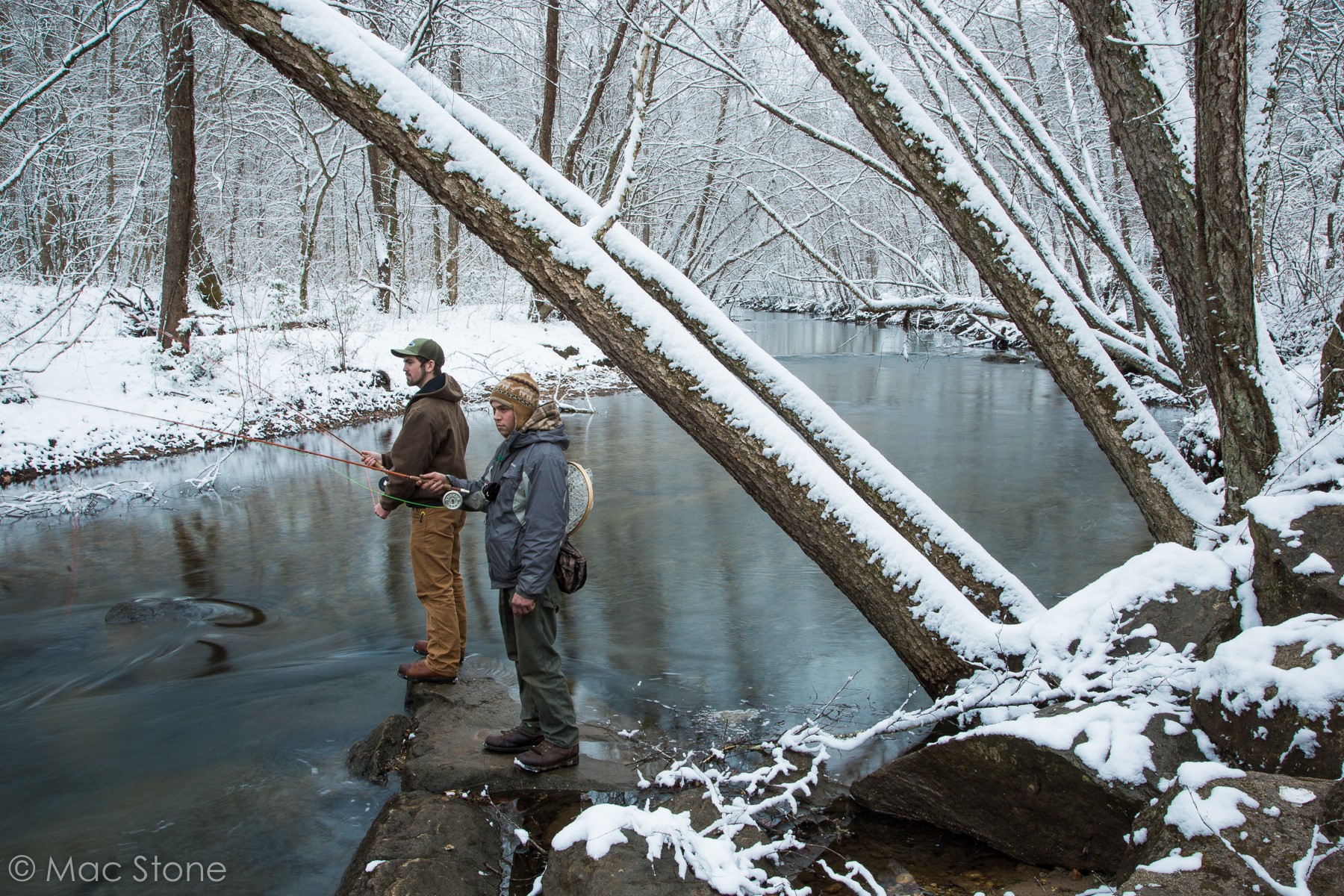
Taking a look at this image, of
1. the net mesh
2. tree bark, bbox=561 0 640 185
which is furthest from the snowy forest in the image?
tree bark, bbox=561 0 640 185

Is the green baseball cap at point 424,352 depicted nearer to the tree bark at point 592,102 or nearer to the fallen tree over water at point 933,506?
the fallen tree over water at point 933,506

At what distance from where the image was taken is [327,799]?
13.4 ft

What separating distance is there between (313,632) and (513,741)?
111 inches

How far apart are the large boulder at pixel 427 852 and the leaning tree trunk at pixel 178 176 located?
11475 mm

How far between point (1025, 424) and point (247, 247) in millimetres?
20427

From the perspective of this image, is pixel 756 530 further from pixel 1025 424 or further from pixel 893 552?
pixel 1025 424

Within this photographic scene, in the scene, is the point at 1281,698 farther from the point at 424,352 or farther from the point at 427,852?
the point at 424,352

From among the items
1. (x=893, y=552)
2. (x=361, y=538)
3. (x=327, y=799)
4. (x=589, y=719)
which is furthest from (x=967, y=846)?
(x=361, y=538)

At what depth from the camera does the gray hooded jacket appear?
12.7 feet

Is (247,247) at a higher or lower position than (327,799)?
higher

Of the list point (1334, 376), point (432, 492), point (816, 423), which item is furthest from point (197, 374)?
point (1334, 376)

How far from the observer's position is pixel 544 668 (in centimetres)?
406

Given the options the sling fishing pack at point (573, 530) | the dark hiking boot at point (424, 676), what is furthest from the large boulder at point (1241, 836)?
the dark hiking boot at point (424, 676)
